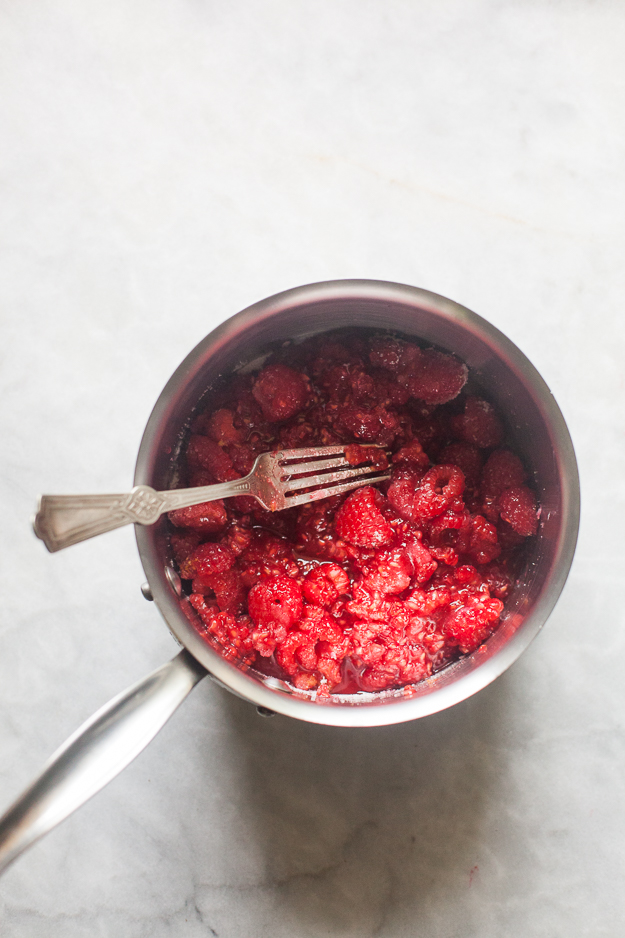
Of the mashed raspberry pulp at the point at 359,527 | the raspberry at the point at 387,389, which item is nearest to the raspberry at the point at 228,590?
the mashed raspberry pulp at the point at 359,527

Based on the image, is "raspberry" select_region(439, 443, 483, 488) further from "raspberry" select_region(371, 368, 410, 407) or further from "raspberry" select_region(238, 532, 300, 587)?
"raspberry" select_region(238, 532, 300, 587)

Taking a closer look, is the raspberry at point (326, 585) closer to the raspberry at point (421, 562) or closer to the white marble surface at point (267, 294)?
the raspberry at point (421, 562)

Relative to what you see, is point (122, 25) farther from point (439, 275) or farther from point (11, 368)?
point (439, 275)

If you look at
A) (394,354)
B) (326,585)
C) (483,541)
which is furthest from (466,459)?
(326,585)

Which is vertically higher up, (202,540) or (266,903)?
(202,540)

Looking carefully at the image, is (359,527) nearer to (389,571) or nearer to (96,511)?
(389,571)

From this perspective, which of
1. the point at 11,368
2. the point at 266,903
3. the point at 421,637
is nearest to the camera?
the point at 421,637

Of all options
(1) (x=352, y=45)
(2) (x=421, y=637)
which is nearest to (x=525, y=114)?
(1) (x=352, y=45)
